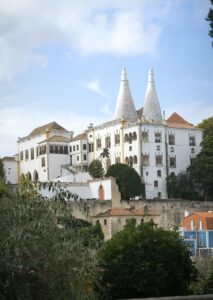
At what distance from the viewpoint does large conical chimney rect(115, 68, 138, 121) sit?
3499 inches

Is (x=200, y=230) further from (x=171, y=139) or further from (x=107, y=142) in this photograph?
(x=107, y=142)

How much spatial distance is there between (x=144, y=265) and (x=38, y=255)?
20.8 feet

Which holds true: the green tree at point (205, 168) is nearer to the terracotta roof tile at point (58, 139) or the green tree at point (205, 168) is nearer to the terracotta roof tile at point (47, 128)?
the terracotta roof tile at point (58, 139)

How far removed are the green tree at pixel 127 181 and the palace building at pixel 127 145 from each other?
3607 millimetres

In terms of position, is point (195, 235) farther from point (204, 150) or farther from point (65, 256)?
point (65, 256)

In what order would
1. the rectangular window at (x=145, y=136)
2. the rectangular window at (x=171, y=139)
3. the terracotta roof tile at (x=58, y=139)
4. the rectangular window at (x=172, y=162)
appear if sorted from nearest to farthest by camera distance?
the rectangular window at (x=145, y=136)
the rectangular window at (x=172, y=162)
the rectangular window at (x=171, y=139)
the terracotta roof tile at (x=58, y=139)

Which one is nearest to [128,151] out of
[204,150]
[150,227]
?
[204,150]

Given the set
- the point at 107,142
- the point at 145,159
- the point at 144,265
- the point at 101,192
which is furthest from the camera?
the point at 107,142

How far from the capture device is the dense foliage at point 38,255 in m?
10.5

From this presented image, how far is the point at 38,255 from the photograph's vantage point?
10.8 meters

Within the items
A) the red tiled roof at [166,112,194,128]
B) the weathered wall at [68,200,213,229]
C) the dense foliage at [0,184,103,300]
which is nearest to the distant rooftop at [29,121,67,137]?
the red tiled roof at [166,112,194,128]

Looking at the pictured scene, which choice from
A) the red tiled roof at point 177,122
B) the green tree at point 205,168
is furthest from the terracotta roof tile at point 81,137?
the green tree at point 205,168

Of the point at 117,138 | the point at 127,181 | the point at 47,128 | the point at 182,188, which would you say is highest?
the point at 47,128

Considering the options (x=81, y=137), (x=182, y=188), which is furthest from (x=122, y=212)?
(x=81, y=137)
